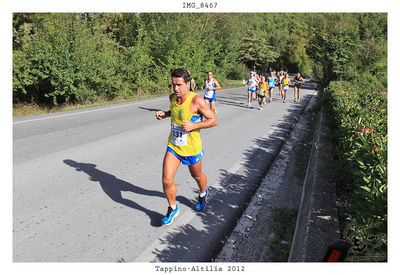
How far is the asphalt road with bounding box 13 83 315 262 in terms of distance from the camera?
3.20 m

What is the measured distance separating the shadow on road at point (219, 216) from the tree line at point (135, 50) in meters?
3.18

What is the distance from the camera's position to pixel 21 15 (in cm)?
2273

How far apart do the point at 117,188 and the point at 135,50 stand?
Result: 1464 centimetres

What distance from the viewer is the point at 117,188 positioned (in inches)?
183

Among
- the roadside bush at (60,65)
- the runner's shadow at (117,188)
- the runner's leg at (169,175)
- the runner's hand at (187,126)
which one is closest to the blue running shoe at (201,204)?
the runner's shadow at (117,188)

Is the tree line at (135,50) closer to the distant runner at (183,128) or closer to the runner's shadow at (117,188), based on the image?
the distant runner at (183,128)

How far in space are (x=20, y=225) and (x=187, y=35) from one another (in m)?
22.2

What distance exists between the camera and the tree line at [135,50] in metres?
12.8

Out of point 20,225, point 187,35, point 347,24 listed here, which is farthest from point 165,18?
point 20,225

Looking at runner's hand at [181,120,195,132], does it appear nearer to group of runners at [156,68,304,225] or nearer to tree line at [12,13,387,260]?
group of runners at [156,68,304,225]

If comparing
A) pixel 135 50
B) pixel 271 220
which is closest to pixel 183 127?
pixel 271 220
